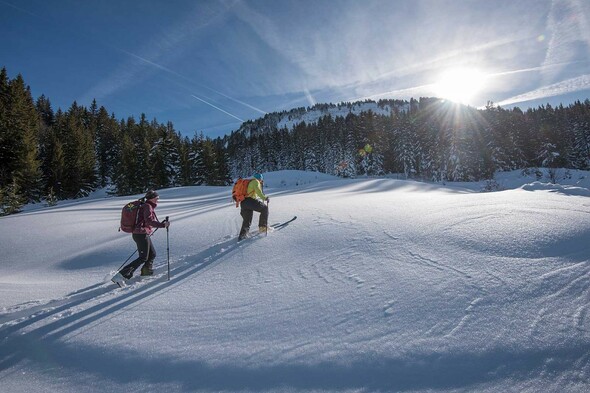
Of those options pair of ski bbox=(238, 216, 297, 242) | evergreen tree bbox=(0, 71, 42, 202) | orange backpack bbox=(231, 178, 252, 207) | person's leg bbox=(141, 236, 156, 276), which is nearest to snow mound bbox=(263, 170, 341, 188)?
evergreen tree bbox=(0, 71, 42, 202)

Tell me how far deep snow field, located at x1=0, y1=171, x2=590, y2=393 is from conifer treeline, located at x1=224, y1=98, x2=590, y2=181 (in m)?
43.3

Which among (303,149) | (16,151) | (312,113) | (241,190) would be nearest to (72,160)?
(16,151)

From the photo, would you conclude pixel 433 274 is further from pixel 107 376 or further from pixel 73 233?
pixel 73 233

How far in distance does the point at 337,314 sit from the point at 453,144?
47.1 m

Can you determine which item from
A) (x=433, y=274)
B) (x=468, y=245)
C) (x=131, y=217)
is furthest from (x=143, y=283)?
(x=468, y=245)

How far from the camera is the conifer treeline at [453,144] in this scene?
4391cm

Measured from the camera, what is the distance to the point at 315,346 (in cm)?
300

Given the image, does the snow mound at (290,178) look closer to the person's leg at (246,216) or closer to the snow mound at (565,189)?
the snow mound at (565,189)

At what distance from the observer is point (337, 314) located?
350 centimetres

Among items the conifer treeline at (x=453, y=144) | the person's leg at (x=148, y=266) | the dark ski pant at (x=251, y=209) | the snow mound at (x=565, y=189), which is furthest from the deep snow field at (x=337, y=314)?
the conifer treeline at (x=453, y=144)

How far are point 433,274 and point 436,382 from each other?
1819 mm

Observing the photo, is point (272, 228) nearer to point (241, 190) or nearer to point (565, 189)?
point (241, 190)

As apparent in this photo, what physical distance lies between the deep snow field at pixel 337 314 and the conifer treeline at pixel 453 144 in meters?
43.3

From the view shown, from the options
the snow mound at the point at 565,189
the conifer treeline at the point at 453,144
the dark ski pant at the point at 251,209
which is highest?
the conifer treeline at the point at 453,144
